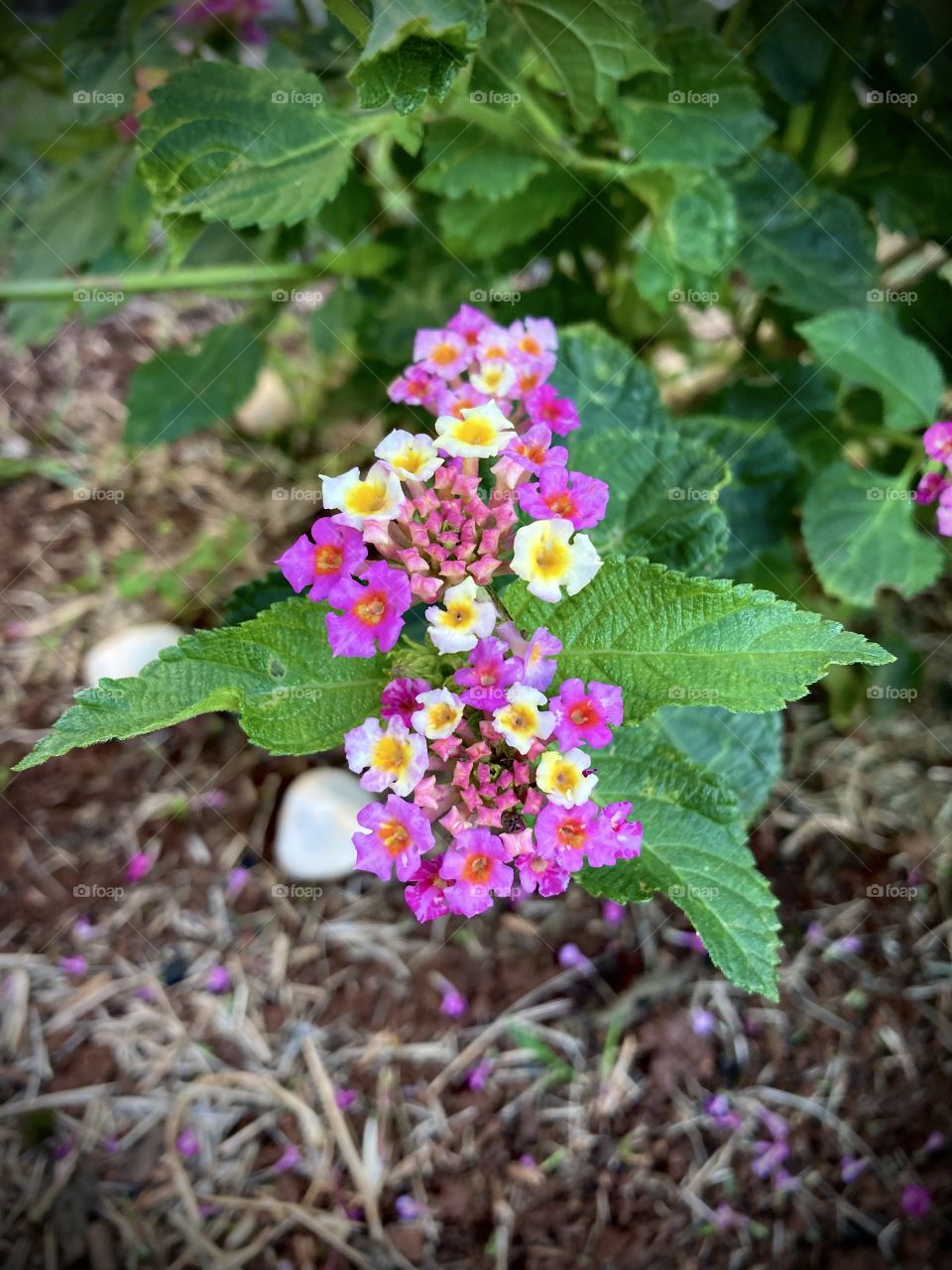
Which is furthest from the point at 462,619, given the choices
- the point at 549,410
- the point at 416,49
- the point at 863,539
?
the point at 863,539

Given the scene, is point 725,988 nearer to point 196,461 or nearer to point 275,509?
point 275,509

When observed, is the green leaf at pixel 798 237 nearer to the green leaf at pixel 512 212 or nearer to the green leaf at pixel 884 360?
the green leaf at pixel 884 360

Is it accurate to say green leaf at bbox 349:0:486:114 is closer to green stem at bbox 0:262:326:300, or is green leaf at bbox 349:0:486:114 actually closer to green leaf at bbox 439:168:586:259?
green leaf at bbox 439:168:586:259

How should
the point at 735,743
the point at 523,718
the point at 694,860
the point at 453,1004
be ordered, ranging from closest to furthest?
the point at 523,718 < the point at 694,860 < the point at 735,743 < the point at 453,1004

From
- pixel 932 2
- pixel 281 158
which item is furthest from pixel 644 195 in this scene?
pixel 932 2

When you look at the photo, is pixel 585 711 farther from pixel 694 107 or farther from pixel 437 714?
pixel 694 107

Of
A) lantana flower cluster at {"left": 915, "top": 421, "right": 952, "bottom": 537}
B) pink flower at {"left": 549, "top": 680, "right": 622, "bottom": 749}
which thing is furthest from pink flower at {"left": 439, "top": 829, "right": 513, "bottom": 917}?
lantana flower cluster at {"left": 915, "top": 421, "right": 952, "bottom": 537}
